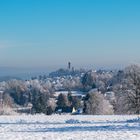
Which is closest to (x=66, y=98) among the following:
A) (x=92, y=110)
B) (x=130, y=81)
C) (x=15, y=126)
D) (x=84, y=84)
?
(x=92, y=110)

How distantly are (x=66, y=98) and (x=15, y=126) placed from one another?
81.9 metres

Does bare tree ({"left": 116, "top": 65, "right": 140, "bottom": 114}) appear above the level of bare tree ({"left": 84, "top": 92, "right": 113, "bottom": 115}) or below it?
above

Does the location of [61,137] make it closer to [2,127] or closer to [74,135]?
[74,135]

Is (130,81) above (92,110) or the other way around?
above

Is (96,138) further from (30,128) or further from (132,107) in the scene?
(132,107)

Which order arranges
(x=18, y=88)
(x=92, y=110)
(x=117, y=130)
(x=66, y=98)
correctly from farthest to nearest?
1. (x=18, y=88)
2. (x=66, y=98)
3. (x=92, y=110)
4. (x=117, y=130)

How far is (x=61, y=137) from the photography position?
64.2 feet

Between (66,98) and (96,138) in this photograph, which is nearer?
(96,138)

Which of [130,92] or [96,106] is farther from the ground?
[130,92]

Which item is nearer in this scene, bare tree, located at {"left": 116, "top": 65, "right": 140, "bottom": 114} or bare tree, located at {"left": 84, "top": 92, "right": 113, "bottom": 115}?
bare tree, located at {"left": 116, "top": 65, "right": 140, "bottom": 114}

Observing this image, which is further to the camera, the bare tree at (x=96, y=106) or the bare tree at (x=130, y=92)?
the bare tree at (x=96, y=106)

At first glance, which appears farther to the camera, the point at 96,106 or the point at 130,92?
the point at 96,106

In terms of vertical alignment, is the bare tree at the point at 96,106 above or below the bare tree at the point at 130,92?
below

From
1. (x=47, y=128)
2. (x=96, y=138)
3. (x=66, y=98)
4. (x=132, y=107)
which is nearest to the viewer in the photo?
(x=96, y=138)
